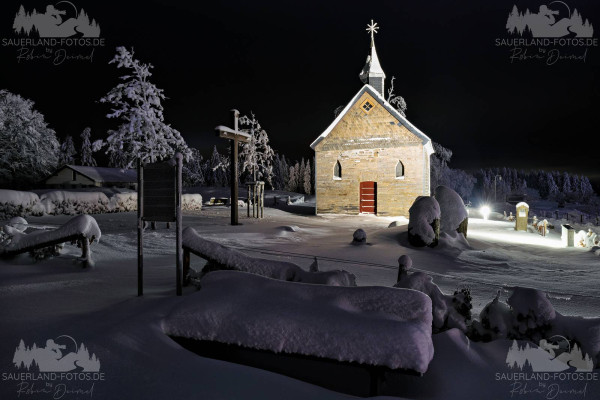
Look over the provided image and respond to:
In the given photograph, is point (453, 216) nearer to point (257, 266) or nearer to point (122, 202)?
point (257, 266)

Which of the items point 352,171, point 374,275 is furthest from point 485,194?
point 374,275

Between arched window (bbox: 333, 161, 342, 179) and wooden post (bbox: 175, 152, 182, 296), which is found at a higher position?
arched window (bbox: 333, 161, 342, 179)

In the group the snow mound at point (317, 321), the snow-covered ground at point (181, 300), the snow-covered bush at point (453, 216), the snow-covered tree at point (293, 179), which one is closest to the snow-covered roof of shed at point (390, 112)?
the snow-covered bush at point (453, 216)

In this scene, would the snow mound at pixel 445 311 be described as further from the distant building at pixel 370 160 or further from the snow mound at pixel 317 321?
the distant building at pixel 370 160

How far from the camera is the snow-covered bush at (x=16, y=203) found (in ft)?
54.0

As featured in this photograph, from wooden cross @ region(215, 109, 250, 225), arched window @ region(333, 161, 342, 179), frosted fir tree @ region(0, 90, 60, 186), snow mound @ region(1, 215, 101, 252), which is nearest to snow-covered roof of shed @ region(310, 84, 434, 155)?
arched window @ region(333, 161, 342, 179)

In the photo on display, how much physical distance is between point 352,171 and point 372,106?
4.68m

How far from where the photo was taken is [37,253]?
7434mm

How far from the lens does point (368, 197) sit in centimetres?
2388

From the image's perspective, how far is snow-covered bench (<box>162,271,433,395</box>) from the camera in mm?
3146

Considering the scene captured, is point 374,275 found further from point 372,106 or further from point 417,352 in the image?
point 372,106

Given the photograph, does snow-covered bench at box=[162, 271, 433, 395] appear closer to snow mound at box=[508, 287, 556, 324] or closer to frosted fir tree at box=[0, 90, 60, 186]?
snow mound at box=[508, 287, 556, 324]

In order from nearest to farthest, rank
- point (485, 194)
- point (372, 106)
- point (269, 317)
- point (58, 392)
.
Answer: point (58, 392) → point (269, 317) → point (372, 106) → point (485, 194)

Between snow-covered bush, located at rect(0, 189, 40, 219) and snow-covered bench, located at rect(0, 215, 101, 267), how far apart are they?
39.8 ft
